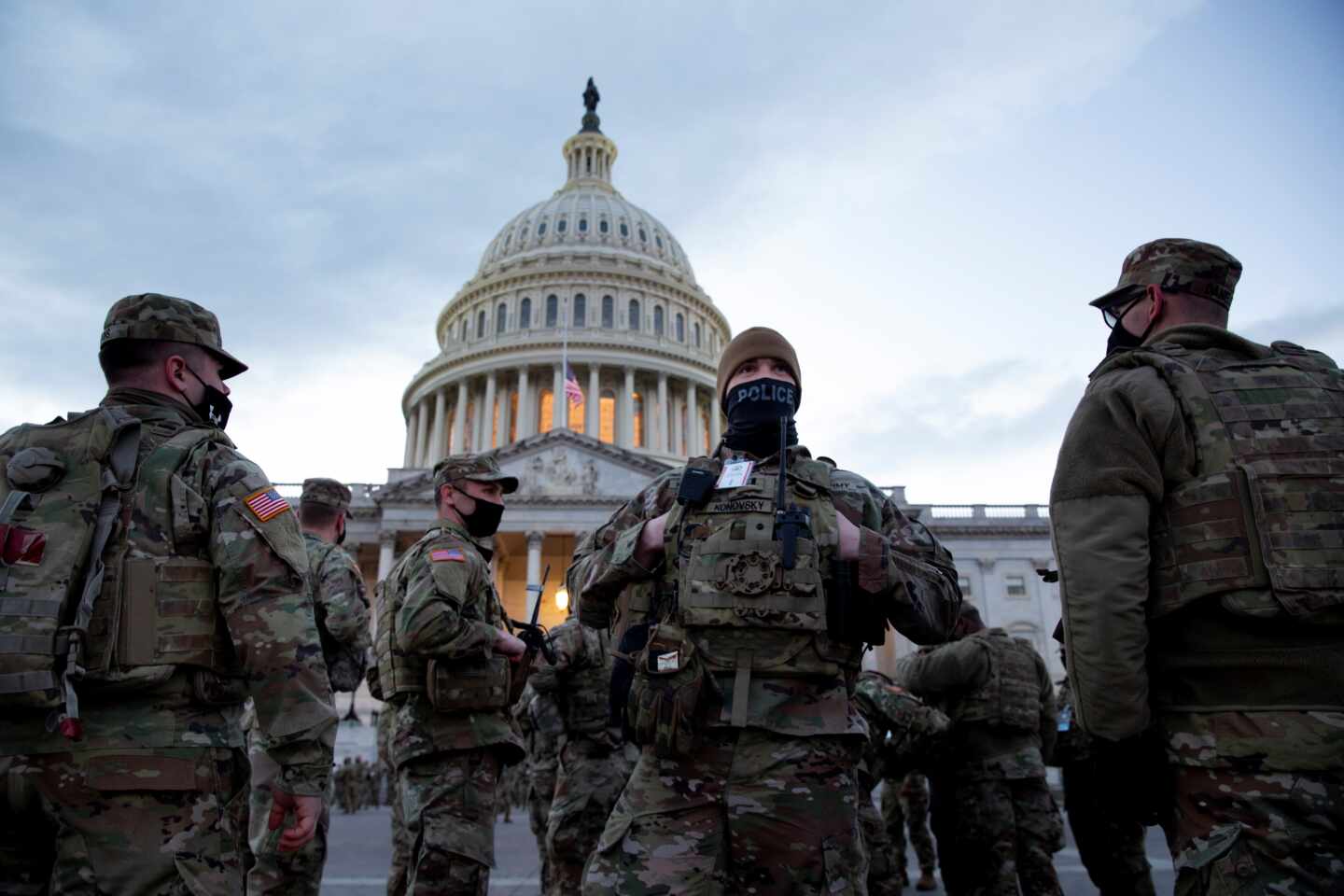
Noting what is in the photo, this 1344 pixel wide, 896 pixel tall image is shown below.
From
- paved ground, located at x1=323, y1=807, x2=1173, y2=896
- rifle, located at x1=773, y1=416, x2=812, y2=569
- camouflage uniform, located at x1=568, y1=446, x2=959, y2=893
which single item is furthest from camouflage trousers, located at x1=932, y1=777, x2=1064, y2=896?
rifle, located at x1=773, y1=416, x2=812, y2=569

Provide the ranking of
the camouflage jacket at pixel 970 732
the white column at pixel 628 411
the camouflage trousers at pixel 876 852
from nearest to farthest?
the camouflage jacket at pixel 970 732
the camouflage trousers at pixel 876 852
the white column at pixel 628 411

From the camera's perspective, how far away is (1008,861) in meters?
6.45

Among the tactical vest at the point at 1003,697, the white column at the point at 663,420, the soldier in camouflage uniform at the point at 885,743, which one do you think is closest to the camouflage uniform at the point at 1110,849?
the tactical vest at the point at 1003,697

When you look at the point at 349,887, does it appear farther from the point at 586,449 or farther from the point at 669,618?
the point at 586,449

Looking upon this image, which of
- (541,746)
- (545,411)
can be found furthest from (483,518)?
(545,411)

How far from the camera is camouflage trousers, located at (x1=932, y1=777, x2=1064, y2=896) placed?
6.48 meters

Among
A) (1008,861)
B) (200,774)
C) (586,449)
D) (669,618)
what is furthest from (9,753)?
(586,449)

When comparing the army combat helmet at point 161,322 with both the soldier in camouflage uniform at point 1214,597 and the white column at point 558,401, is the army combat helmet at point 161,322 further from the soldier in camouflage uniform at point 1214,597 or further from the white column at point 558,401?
the white column at point 558,401

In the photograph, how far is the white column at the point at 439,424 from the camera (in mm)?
67938

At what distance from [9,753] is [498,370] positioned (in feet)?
211

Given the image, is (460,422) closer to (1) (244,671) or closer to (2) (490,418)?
(2) (490,418)

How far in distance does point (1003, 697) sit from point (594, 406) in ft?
192

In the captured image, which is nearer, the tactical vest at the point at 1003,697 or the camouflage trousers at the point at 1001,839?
the camouflage trousers at the point at 1001,839

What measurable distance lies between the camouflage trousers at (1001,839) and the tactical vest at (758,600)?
3957 millimetres
